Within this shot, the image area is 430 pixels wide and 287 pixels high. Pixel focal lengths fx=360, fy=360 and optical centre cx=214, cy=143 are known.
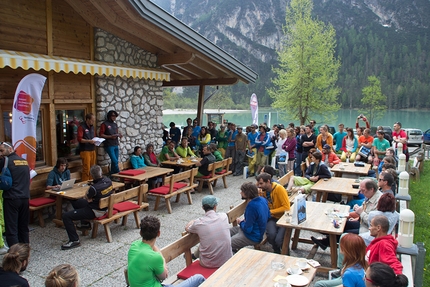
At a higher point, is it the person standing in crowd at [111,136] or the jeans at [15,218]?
the person standing in crowd at [111,136]

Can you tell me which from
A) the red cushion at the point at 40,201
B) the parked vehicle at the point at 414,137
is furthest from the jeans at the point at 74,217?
the parked vehicle at the point at 414,137

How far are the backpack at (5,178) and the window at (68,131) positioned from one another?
263 centimetres

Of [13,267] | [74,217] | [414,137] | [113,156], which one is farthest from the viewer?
[414,137]

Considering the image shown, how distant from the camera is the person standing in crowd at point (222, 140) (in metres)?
12.2

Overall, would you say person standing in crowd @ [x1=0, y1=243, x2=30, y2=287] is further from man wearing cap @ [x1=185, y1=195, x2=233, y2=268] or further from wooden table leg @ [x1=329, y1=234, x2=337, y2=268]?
wooden table leg @ [x1=329, y1=234, x2=337, y2=268]

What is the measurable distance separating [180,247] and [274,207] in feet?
6.10

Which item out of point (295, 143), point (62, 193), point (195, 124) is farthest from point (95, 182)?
point (195, 124)

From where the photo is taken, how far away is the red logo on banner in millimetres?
5965

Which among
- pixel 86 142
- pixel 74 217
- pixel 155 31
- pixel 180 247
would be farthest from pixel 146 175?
pixel 180 247

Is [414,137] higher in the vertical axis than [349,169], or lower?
lower

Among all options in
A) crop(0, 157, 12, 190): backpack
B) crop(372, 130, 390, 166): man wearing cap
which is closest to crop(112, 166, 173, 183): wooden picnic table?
crop(0, 157, 12, 190): backpack

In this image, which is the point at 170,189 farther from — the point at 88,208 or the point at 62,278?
the point at 62,278

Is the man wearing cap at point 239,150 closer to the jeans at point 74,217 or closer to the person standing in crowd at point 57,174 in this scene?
the person standing in crowd at point 57,174

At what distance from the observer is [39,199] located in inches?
264
